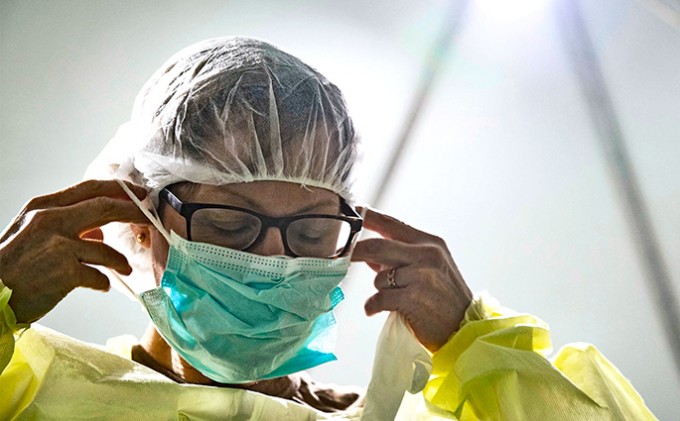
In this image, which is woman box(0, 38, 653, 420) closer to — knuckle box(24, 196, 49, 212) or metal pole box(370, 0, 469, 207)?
knuckle box(24, 196, 49, 212)

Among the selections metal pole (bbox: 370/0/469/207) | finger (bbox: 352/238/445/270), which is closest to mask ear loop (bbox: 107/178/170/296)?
finger (bbox: 352/238/445/270)

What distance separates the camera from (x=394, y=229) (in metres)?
1.31

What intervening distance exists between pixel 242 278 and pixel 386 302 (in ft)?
0.90

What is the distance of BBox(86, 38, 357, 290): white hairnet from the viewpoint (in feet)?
3.68

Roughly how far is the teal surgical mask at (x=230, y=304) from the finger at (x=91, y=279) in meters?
0.06

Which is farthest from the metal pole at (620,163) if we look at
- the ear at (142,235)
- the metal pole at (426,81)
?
the ear at (142,235)

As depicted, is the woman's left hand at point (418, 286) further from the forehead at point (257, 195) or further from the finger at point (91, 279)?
the finger at point (91, 279)

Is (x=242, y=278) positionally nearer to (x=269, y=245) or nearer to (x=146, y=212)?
(x=269, y=245)

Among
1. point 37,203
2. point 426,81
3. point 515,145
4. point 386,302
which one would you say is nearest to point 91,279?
point 37,203

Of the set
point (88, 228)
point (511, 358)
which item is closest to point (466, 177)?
point (511, 358)

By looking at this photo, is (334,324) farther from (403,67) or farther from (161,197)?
(403,67)

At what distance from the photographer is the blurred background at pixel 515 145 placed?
167 cm

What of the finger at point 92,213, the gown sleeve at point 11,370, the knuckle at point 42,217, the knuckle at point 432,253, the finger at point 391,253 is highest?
the knuckle at point 432,253

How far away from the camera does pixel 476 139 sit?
1.76m
